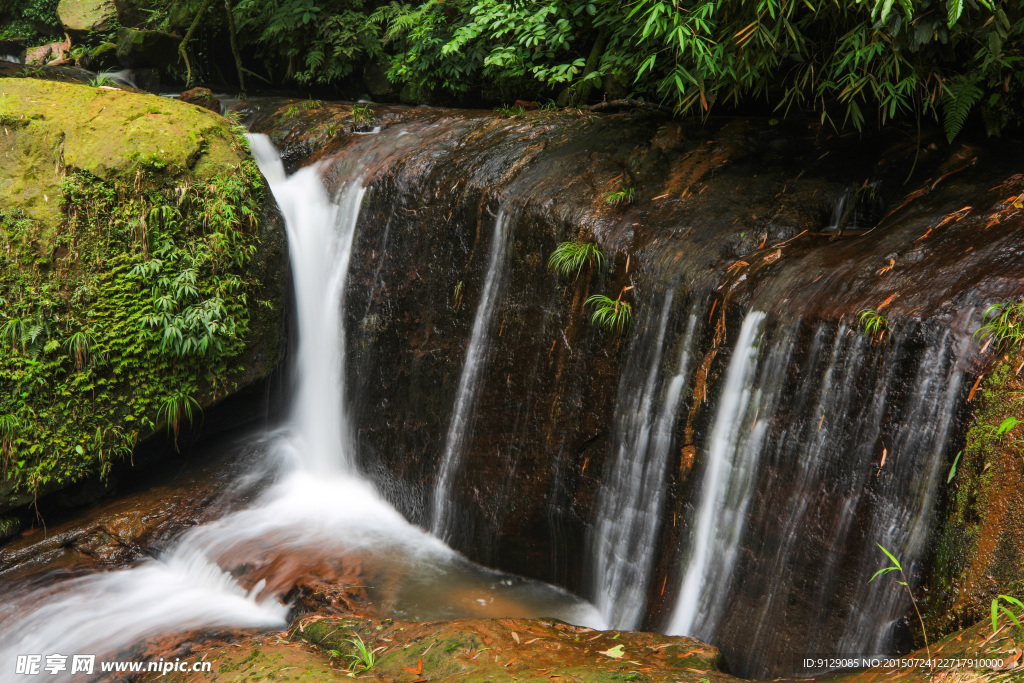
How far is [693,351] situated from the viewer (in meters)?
4.05

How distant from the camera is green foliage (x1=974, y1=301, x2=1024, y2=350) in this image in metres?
2.78

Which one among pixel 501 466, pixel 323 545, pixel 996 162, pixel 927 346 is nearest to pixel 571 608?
pixel 501 466

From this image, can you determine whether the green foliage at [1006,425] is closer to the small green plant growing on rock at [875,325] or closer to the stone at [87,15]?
the small green plant growing on rock at [875,325]

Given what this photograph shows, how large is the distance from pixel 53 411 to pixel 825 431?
5.80 m

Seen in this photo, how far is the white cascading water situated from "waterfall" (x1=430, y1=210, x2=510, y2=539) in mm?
319

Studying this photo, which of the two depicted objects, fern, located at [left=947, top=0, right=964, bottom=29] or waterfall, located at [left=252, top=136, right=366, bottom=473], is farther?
waterfall, located at [left=252, top=136, right=366, bottom=473]

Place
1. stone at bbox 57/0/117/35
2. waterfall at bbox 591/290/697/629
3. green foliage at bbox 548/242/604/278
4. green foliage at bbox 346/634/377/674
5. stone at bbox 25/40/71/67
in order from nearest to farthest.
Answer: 1. green foliage at bbox 346/634/377/674
2. waterfall at bbox 591/290/697/629
3. green foliage at bbox 548/242/604/278
4. stone at bbox 57/0/117/35
5. stone at bbox 25/40/71/67

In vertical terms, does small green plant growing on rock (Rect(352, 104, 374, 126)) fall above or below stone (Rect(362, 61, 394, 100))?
below

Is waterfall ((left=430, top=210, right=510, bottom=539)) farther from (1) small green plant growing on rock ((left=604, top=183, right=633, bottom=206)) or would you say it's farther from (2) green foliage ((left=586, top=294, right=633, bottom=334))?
(2) green foliage ((left=586, top=294, right=633, bottom=334))

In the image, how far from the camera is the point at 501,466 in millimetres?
5168

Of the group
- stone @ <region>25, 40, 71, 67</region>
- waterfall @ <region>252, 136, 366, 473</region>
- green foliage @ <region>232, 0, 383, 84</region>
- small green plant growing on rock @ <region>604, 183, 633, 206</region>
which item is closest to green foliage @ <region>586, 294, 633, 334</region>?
small green plant growing on rock @ <region>604, 183, 633, 206</region>

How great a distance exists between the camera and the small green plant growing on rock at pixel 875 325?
3.17 meters

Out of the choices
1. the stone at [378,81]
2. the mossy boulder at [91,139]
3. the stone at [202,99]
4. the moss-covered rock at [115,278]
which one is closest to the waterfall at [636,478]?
the moss-covered rock at [115,278]

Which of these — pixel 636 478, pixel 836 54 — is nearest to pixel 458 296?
pixel 636 478
